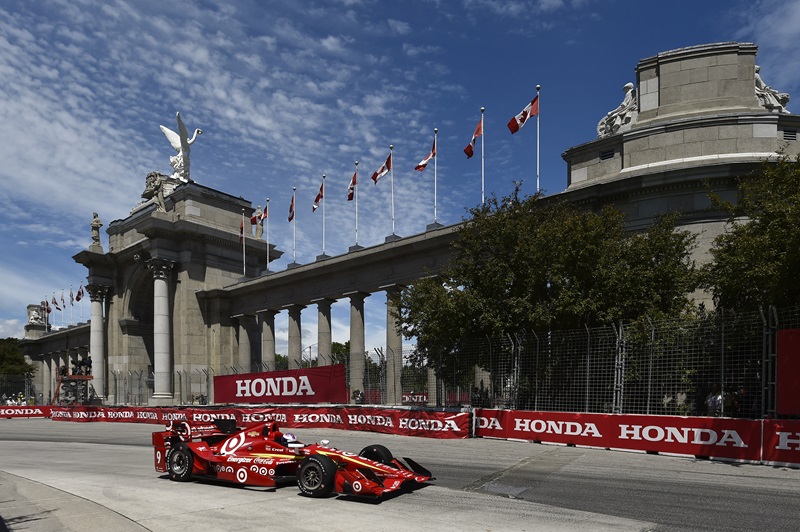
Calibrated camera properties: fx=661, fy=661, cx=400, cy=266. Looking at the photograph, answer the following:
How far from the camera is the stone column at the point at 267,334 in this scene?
4462 cm

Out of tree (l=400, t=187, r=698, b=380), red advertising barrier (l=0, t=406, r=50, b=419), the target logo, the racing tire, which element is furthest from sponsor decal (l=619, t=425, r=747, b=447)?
red advertising barrier (l=0, t=406, r=50, b=419)

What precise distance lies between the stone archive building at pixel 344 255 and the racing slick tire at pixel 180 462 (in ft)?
46.5

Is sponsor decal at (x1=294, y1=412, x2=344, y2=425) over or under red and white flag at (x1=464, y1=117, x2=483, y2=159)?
under

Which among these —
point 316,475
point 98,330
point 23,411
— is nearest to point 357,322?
point 316,475

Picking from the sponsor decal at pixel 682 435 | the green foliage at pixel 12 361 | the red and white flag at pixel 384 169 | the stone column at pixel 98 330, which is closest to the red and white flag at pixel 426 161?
the red and white flag at pixel 384 169

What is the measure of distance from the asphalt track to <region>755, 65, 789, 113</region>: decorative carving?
17.2 metres

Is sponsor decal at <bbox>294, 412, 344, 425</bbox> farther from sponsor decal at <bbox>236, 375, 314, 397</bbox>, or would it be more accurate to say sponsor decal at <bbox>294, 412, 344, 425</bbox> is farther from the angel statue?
the angel statue

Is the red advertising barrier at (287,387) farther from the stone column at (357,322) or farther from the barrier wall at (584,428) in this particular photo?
the stone column at (357,322)

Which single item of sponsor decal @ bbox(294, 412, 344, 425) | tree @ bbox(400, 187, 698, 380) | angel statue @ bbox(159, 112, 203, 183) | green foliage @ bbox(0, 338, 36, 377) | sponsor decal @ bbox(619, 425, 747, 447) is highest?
angel statue @ bbox(159, 112, 203, 183)

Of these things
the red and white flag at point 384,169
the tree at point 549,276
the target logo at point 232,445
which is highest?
the red and white flag at point 384,169

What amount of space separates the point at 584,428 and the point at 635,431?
5.23ft

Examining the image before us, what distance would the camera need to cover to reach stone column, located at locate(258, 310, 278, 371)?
4462cm

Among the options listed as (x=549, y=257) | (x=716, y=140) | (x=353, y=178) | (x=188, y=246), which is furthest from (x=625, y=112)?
(x=188, y=246)

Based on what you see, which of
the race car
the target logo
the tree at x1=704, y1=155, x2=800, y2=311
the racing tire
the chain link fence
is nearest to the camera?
the race car
